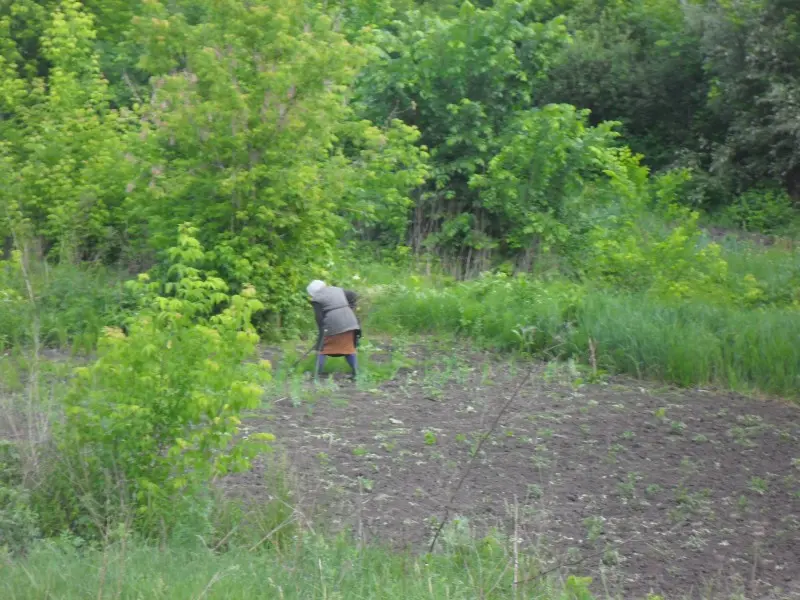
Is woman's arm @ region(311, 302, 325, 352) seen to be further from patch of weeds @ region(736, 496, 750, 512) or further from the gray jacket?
patch of weeds @ region(736, 496, 750, 512)

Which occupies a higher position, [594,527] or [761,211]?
[761,211]

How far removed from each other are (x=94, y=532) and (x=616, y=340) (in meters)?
7.55

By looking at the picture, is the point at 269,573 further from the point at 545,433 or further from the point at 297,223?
the point at 297,223

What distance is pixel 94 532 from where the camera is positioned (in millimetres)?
7254

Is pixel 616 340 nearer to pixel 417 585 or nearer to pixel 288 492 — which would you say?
pixel 288 492

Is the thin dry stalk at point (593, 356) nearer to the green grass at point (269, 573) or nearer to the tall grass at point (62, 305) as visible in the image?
the green grass at point (269, 573)

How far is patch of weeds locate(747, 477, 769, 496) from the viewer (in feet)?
30.8

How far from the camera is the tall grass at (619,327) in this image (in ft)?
42.6

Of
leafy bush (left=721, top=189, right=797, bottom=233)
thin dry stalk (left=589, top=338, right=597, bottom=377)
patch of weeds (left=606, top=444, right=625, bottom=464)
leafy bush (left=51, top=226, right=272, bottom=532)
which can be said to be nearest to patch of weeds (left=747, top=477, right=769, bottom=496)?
patch of weeds (left=606, top=444, right=625, bottom=464)

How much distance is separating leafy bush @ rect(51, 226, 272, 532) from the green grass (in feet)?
2.16

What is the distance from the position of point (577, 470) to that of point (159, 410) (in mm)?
3740

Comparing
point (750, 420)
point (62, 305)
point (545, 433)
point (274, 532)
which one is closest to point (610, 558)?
point (274, 532)

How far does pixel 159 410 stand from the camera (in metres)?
7.50

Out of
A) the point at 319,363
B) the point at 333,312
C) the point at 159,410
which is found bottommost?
the point at 319,363
